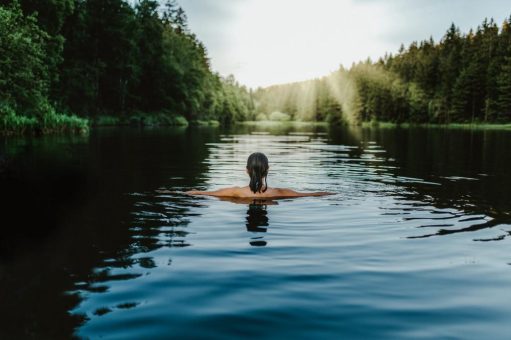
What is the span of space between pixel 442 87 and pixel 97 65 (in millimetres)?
75374

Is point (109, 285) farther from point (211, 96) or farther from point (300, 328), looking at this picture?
point (211, 96)

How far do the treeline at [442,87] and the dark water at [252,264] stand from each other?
300 ft

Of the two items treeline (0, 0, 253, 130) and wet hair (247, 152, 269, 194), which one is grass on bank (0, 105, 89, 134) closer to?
treeline (0, 0, 253, 130)

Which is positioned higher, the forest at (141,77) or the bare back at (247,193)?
the forest at (141,77)

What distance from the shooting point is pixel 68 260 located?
5770mm

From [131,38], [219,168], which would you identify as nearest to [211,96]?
[131,38]

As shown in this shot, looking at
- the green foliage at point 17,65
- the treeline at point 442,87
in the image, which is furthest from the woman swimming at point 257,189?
the treeline at point 442,87

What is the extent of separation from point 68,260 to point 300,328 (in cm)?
321

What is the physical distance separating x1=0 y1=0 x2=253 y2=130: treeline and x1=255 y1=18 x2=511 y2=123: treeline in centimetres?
4789

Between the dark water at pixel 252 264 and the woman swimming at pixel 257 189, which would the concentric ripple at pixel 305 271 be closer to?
the dark water at pixel 252 264

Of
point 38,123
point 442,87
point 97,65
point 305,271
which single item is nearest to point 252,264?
point 305,271

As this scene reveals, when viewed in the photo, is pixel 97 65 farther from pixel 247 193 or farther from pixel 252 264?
pixel 252 264

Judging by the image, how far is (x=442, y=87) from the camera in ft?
348

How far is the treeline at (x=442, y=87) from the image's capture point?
95.7 m
